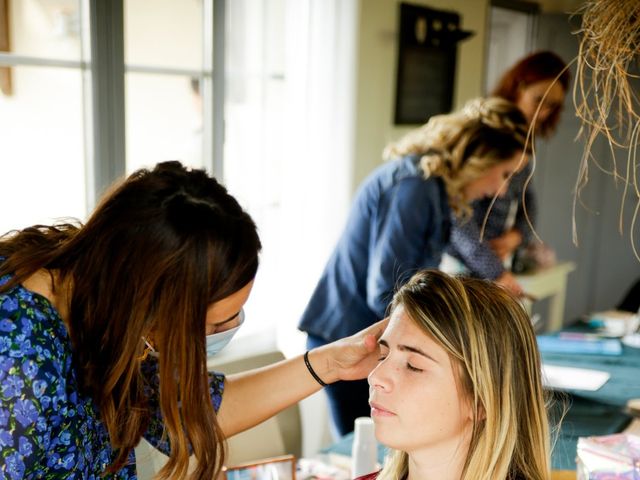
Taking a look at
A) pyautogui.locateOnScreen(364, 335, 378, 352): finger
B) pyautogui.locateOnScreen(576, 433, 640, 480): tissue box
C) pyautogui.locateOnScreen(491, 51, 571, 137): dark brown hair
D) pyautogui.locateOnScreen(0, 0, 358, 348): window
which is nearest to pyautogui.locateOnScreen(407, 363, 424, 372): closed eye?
pyautogui.locateOnScreen(364, 335, 378, 352): finger

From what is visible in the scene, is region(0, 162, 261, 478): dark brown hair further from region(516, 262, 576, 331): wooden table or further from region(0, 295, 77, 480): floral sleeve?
region(516, 262, 576, 331): wooden table

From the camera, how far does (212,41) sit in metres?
3.00

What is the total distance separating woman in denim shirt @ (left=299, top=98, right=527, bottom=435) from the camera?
93.1 inches

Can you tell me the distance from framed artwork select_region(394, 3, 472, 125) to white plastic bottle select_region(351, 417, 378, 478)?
90.1 inches

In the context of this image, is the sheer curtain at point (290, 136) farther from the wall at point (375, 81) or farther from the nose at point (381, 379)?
the nose at point (381, 379)

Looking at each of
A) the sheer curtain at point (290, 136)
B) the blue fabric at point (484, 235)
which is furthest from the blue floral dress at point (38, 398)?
the sheer curtain at point (290, 136)

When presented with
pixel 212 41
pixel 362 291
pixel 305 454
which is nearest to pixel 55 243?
pixel 362 291

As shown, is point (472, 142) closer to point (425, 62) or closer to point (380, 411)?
point (380, 411)

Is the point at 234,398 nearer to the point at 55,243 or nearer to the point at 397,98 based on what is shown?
the point at 55,243

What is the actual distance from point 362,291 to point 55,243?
4.61 ft

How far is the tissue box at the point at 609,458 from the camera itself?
61.3 inches

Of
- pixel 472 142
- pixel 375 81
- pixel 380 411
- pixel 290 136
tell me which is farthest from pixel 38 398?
pixel 375 81

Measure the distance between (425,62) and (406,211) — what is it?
180 cm

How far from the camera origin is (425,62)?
13.0 feet
